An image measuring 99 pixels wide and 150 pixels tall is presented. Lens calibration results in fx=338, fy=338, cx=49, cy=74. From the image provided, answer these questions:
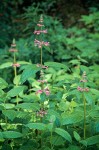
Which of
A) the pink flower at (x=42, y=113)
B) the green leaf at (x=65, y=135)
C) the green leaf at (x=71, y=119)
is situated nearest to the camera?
the green leaf at (x=65, y=135)

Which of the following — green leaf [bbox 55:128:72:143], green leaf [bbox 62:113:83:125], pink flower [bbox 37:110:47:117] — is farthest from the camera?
pink flower [bbox 37:110:47:117]

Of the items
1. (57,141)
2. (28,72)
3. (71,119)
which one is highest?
(28,72)

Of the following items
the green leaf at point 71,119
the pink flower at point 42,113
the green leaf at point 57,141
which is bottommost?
the green leaf at point 57,141

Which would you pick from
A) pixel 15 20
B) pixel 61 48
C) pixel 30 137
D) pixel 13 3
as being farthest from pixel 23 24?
pixel 30 137

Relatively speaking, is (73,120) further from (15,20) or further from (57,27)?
(15,20)

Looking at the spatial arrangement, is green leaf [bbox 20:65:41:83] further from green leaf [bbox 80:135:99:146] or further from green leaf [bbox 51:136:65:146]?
green leaf [bbox 80:135:99:146]

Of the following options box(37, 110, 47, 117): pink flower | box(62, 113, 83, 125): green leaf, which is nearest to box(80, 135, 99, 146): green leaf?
box(62, 113, 83, 125): green leaf

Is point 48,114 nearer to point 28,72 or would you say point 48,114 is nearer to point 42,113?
point 42,113

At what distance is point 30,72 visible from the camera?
212cm

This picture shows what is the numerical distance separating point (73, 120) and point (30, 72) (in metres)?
0.40

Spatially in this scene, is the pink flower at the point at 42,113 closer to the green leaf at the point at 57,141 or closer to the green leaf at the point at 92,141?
the green leaf at the point at 57,141

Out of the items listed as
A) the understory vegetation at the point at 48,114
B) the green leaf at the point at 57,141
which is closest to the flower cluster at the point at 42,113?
the understory vegetation at the point at 48,114

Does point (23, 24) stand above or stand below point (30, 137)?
above

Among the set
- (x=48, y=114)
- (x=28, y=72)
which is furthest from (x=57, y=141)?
(x=28, y=72)
